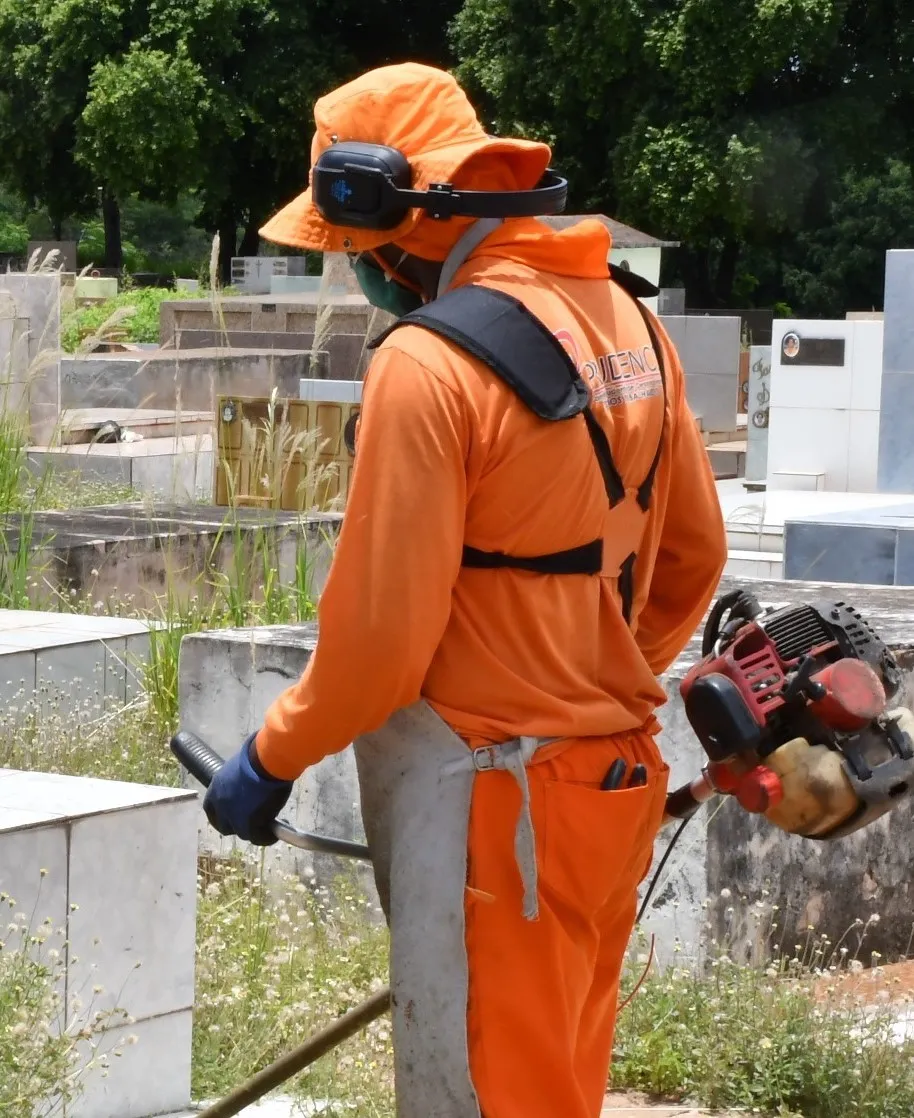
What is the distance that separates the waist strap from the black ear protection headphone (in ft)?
2.45

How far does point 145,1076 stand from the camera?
3.74m

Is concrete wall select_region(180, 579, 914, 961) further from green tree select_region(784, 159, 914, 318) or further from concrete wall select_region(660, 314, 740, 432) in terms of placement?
green tree select_region(784, 159, 914, 318)

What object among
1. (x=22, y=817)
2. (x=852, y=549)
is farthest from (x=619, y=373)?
(x=852, y=549)

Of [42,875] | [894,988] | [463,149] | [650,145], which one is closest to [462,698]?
[463,149]

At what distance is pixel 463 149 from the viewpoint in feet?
8.49

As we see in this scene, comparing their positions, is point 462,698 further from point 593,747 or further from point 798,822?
point 798,822

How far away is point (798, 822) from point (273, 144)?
145 feet

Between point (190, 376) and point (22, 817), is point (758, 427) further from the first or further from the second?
point (22, 817)

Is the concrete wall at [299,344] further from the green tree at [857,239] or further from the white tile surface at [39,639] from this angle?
the green tree at [857,239]

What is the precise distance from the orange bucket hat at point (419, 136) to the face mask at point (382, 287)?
0.10m

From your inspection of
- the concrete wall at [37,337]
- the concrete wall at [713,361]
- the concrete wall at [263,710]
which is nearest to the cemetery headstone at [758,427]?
the concrete wall at [713,361]

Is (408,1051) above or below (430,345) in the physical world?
below

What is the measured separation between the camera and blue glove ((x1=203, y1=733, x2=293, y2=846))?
261cm

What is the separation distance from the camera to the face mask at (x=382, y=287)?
2.80m
